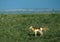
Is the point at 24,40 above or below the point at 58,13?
below

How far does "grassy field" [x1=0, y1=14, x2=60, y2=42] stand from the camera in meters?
2.86

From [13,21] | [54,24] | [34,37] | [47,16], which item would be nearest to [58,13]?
[47,16]

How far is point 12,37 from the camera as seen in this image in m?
2.91

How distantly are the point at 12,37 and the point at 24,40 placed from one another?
0.20 meters

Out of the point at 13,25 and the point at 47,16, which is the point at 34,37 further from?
the point at 47,16

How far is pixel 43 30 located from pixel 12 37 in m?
0.46

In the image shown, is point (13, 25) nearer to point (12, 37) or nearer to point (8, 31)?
point (8, 31)

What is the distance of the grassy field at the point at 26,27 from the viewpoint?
2.86 metres

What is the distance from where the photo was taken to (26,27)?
3.22m

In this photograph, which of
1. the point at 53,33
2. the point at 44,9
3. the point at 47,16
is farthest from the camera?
the point at 44,9

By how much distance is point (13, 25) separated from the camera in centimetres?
336

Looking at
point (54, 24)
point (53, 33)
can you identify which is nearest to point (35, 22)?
point (54, 24)

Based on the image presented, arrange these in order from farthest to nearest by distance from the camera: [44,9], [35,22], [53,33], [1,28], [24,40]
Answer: [44,9] < [35,22] < [1,28] < [53,33] < [24,40]

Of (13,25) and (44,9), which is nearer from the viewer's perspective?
(13,25)
